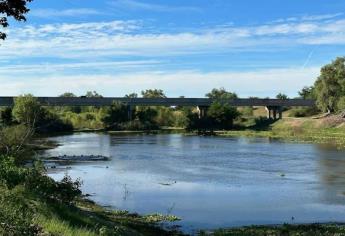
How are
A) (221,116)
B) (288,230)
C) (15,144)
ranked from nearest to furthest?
1. (288,230)
2. (15,144)
3. (221,116)

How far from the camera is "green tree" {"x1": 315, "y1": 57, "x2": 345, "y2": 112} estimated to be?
139 meters

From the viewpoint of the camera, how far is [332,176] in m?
49.8

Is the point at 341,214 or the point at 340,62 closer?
the point at 341,214

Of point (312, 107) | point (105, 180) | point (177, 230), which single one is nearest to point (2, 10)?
point (177, 230)

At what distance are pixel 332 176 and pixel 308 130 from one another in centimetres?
8286

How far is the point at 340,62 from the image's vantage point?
14138cm

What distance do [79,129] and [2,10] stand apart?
148 metres

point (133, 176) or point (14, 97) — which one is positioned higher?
point (14, 97)

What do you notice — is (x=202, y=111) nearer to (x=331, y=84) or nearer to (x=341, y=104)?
(x=331, y=84)

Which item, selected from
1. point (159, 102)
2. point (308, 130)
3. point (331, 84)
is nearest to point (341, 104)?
point (331, 84)

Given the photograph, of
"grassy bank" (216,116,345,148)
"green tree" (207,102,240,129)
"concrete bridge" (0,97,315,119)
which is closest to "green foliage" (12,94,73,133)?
"concrete bridge" (0,97,315,119)

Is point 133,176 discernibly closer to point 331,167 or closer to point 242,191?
point 242,191

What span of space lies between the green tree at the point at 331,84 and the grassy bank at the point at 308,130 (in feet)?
21.2

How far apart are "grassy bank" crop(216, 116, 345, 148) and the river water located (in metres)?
43.0
